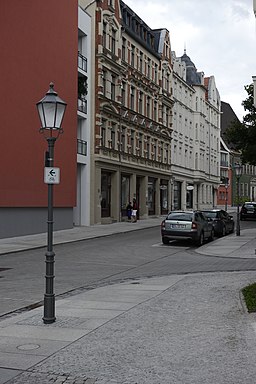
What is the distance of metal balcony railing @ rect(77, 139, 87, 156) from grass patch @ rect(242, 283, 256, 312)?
24.4m

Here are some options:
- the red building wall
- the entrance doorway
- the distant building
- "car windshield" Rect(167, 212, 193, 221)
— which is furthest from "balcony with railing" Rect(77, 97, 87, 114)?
the distant building

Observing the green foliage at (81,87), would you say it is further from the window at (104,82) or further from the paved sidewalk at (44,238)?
the paved sidewalk at (44,238)

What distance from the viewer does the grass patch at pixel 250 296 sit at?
9.18m

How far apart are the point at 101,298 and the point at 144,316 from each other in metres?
1.99

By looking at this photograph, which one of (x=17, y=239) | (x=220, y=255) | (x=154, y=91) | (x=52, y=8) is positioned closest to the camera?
(x=220, y=255)

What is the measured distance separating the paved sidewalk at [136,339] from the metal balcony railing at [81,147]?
23545 mm

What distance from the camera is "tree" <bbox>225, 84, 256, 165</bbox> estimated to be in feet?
131

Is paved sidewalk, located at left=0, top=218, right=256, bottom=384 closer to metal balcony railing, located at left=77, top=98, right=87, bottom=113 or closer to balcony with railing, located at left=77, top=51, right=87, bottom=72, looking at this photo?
metal balcony railing, located at left=77, top=98, right=87, bottom=113

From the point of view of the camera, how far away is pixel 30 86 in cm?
2755

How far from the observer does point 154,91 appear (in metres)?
49.6

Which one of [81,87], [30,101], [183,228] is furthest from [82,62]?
[183,228]

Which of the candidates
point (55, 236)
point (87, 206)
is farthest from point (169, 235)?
point (87, 206)

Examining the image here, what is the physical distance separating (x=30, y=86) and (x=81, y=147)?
27.7ft

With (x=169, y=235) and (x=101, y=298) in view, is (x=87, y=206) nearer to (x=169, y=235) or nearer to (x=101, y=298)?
(x=169, y=235)
